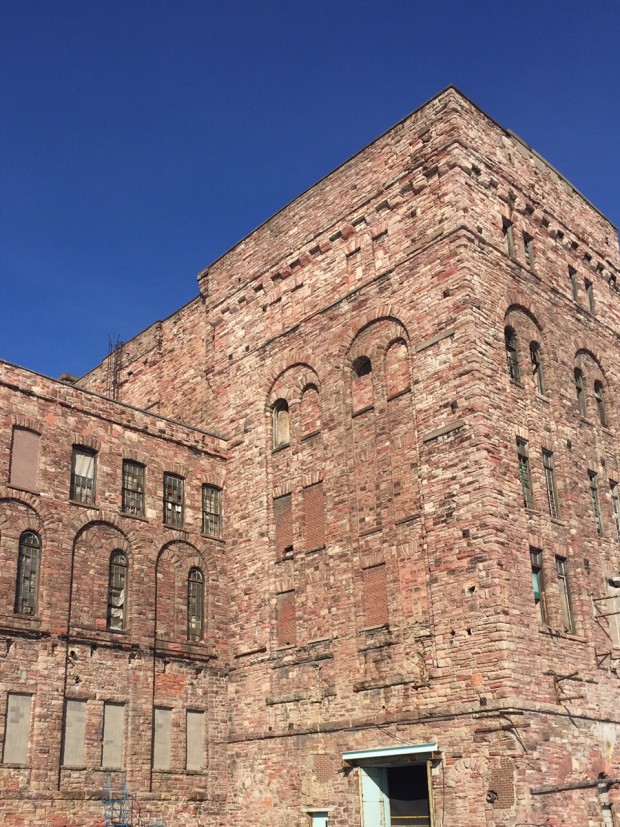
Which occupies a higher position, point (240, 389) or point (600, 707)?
point (240, 389)

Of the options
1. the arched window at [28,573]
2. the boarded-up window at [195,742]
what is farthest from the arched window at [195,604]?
the arched window at [28,573]

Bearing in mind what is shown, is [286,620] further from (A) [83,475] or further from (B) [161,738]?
(A) [83,475]

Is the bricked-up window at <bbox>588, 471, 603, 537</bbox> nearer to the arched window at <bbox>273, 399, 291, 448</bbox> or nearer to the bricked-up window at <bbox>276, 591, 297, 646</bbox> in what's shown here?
the bricked-up window at <bbox>276, 591, 297, 646</bbox>

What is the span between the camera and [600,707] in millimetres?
21500

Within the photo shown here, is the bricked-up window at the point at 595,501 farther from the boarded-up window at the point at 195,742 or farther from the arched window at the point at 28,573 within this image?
the arched window at the point at 28,573

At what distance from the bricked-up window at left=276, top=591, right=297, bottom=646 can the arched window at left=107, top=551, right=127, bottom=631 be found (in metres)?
4.30

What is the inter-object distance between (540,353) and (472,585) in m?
7.55

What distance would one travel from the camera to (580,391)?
85.6 ft

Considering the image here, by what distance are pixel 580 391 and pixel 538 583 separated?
6896mm

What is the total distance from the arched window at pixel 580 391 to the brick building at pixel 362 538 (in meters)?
0.10

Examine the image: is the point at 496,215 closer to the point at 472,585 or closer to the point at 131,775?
the point at 472,585

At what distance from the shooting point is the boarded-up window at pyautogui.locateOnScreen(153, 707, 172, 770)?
944 inches

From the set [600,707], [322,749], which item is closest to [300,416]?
[322,749]

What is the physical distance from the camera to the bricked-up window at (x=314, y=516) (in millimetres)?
24859
